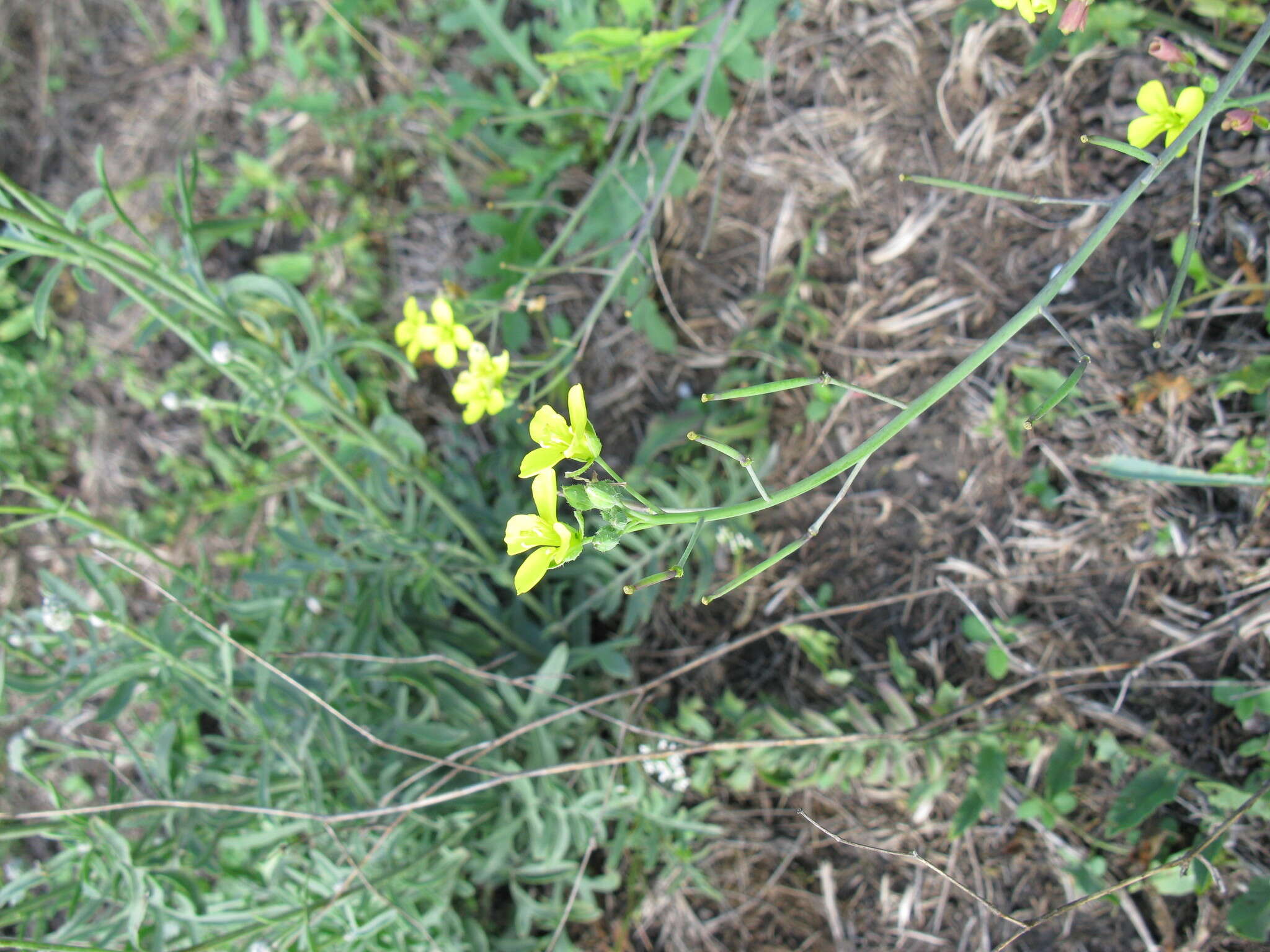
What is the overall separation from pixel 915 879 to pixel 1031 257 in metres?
1.94

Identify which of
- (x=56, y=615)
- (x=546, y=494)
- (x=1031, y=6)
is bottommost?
(x=56, y=615)

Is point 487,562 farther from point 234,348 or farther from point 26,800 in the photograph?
point 26,800

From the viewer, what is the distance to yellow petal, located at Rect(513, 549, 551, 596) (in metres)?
1.48

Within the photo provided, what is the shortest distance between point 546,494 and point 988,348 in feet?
2.63

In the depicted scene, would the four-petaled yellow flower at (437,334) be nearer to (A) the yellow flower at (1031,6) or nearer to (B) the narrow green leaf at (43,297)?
(B) the narrow green leaf at (43,297)

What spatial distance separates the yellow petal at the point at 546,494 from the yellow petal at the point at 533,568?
6 cm

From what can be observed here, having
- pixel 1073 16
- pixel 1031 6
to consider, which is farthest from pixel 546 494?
pixel 1073 16

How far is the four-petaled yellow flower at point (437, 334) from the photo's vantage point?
2.23 meters

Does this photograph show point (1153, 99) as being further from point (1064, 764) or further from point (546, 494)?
point (1064, 764)

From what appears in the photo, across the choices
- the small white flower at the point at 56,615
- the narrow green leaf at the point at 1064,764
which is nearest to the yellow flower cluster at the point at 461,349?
the small white flower at the point at 56,615

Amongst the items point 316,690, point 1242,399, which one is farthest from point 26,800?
point 1242,399

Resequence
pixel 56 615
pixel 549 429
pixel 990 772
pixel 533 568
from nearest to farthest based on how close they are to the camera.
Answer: pixel 533 568 → pixel 549 429 → pixel 56 615 → pixel 990 772

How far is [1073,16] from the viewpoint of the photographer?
1.72 meters

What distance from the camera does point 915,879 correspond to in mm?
2535
